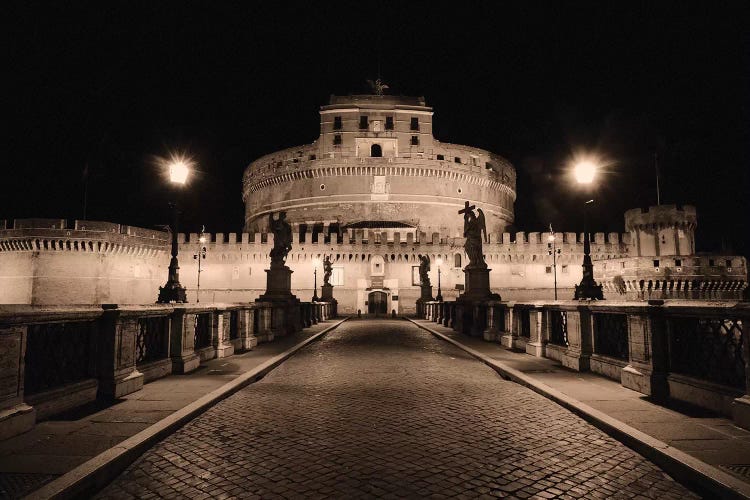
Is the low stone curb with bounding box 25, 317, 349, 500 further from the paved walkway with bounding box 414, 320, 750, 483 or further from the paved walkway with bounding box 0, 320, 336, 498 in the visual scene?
the paved walkway with bounding box 414, 320, 750, 483

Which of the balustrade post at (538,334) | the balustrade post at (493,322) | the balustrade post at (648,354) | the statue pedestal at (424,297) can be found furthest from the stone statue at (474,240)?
the statue pedestal at (424,297)

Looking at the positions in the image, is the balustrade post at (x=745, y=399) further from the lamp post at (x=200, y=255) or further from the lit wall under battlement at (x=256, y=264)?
the lamp post at (x=200, y=255)

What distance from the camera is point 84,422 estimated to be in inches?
193

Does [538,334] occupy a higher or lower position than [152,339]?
lower

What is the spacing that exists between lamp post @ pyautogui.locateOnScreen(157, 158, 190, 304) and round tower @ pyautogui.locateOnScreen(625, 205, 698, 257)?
44558 mm

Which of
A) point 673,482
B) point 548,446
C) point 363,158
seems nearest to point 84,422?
point 548,446

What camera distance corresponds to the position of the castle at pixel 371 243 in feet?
126

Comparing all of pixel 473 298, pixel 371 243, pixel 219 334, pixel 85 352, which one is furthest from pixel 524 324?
pixel 371 243

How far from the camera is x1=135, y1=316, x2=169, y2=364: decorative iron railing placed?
7523 mm

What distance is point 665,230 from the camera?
146 feet

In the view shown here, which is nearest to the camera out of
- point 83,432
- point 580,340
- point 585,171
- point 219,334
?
point 83,432

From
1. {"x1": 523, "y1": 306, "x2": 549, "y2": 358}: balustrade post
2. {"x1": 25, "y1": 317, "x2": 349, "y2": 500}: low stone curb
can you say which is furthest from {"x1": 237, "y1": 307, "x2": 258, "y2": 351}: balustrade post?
{"x1": 523, "y1": 306, "x2": 549, "y2": 358}: balustrade post

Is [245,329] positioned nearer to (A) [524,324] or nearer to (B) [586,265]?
(A) [524,324]

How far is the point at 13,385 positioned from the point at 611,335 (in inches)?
331
